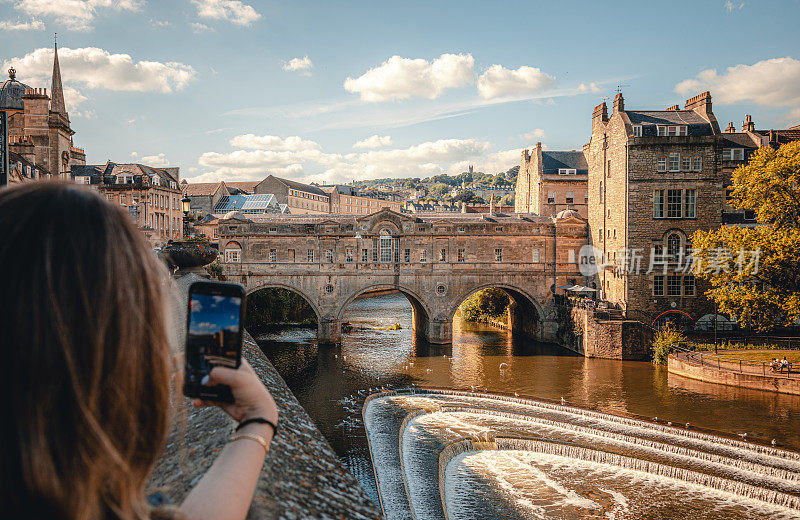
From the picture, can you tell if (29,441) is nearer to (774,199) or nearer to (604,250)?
(774,199)

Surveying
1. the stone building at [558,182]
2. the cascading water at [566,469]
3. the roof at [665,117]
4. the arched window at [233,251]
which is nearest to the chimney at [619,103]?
the roof at [665,117]

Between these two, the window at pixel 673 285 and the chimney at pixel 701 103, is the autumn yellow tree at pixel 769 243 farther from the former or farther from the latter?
the chimney at pixel 701 103

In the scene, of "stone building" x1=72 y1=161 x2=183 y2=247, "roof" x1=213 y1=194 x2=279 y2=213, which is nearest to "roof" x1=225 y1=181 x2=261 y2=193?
"roof" x1=213 y1=194 x2=279 y2=213

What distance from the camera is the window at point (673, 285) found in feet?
117

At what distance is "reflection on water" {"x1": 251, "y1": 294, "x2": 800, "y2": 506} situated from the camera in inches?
814

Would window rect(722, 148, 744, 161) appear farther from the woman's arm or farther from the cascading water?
the woman's arm

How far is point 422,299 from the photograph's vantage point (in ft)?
129

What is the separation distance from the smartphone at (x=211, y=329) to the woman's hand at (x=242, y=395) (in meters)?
0.10

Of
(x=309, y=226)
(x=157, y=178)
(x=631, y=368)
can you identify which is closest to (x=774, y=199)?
(x=631, y=368)

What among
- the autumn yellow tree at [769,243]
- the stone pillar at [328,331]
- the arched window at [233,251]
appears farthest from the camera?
the arched window at [233,251]

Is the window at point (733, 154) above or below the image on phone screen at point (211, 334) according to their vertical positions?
above

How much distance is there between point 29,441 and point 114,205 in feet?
1.86

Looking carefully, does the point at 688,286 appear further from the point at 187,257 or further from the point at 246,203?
the point at 246,203

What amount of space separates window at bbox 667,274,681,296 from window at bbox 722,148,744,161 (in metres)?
15.8
